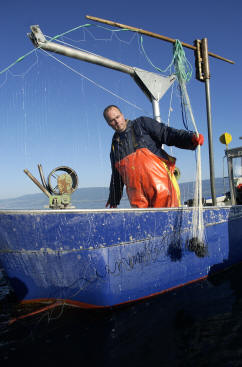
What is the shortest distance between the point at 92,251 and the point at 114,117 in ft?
8.44

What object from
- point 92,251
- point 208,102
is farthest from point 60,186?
point 208,102

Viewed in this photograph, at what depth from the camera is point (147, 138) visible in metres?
5.15

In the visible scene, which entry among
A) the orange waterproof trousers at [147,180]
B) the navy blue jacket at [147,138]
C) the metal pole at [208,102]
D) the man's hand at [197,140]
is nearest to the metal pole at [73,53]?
the navy blue jacket at [147,138]

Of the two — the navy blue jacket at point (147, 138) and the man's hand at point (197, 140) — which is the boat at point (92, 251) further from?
the man's hand at point (197, 140)

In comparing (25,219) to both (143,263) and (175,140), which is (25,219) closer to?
(143,263)

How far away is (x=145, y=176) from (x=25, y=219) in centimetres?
227

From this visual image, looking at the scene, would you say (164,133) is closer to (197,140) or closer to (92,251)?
(197,140)

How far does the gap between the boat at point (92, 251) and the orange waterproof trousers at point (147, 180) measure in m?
0.45

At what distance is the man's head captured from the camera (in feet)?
16.4

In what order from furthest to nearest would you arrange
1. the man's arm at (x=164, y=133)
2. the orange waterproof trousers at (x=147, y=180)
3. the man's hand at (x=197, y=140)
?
the man's arm at (x=164, y=133) < the orange waterproof trousers at (x=147, y=180) < the man's hand at (x=197, y=140)

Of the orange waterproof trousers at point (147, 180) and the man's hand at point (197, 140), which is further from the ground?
the man's hand at point (197, 140)

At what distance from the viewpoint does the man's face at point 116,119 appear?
16.4 ft

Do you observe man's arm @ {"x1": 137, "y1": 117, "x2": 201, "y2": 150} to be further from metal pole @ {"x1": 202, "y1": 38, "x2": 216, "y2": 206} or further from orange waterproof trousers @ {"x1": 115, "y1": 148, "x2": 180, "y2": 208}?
metal pole @ {"x1": 202, "y1": 38, "x2": 216, "y2": 206}

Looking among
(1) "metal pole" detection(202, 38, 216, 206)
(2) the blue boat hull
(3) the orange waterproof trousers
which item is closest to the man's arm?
(3) the orange waterproof trousers
